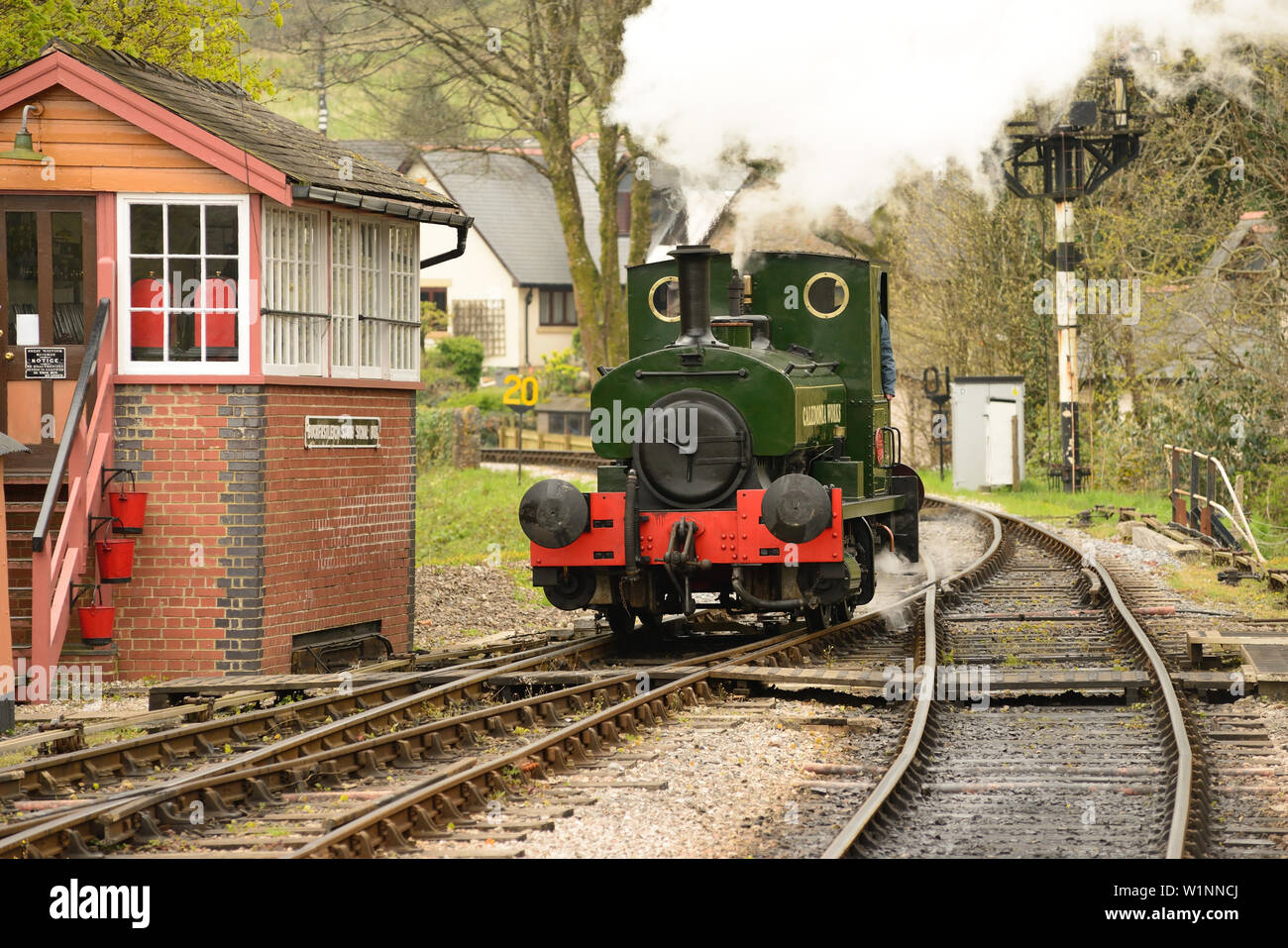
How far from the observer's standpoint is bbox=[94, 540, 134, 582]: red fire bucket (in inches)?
444

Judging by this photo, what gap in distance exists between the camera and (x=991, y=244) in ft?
122

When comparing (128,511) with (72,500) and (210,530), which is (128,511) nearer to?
(72,500)

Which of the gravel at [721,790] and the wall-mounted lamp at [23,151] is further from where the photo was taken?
the wall-mounted lamp at [23,151]

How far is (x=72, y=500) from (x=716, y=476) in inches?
176

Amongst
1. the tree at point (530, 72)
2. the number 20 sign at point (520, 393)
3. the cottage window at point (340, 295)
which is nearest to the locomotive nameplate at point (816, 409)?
the cottage window at point (340, 295)

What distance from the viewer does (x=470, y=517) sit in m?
26.0

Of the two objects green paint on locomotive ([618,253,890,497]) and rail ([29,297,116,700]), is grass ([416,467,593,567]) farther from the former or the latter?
rail ([29,297,116,700])

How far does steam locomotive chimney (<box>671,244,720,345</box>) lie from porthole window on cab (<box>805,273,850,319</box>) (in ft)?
4.48

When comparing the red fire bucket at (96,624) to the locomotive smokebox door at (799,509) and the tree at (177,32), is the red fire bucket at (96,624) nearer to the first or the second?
the locomotive smokebox door at (799,509)

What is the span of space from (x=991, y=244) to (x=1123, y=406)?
5647 millimetres

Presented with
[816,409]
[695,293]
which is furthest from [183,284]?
[816,409]

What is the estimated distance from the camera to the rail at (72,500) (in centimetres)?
1068

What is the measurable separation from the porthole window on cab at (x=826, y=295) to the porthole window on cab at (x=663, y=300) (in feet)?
3.51

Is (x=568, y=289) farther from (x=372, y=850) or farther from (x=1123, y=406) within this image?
(x=372, y=850)
